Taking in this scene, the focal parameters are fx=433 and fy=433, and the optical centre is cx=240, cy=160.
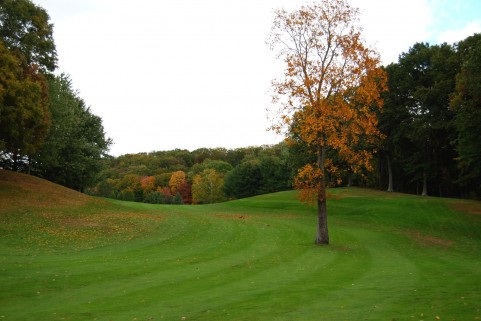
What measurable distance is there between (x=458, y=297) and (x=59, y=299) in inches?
431

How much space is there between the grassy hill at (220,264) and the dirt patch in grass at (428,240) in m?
0.14

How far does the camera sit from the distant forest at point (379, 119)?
3053 cm

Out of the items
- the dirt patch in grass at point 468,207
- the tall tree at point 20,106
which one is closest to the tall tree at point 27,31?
the tall tree at point 20,106

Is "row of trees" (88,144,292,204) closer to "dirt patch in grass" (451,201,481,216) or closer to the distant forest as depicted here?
the distant forest

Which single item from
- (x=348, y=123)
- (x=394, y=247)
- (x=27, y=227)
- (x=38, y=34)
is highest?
(x=38, y=34)

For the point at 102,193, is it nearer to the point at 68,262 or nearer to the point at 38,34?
the point at 38,34

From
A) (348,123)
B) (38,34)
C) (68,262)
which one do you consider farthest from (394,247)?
(38,34)

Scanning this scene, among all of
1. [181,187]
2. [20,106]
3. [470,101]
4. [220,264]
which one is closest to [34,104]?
[20,106]

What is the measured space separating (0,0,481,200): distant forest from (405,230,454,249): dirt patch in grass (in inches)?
236

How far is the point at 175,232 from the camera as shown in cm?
2744

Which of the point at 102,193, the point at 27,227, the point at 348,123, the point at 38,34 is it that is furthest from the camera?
the point at 102,193

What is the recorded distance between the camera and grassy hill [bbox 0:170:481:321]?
10.9m

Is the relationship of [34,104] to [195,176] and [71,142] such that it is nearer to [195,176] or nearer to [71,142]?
[71,142]

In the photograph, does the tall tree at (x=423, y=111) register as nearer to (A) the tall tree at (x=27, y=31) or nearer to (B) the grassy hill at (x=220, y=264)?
(B) the grassy hill at (x=220, y=264)
